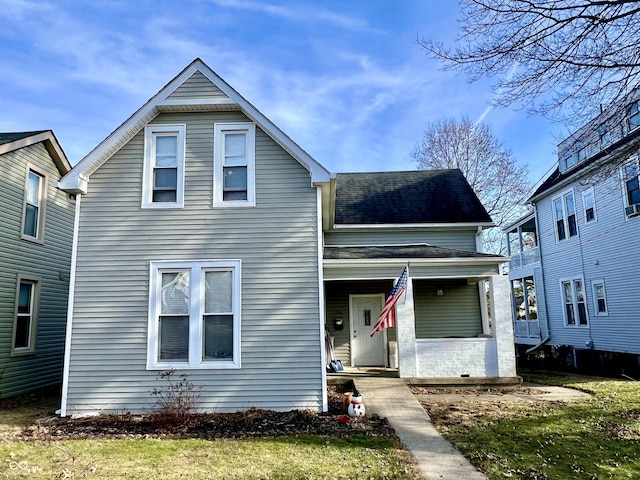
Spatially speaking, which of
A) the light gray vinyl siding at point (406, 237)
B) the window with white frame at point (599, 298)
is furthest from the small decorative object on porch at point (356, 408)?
the window with white frame at point (599, 298)

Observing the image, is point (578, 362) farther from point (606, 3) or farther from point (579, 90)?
point (606, 3)

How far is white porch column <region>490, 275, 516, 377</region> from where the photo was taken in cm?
1091

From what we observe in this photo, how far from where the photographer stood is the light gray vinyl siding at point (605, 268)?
14.2 m

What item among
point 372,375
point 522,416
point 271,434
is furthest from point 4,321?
point 522,416

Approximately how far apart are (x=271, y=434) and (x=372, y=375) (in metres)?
4.93

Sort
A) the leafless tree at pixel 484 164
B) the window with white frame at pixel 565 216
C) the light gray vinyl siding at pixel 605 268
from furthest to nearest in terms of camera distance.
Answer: the leafless tree at pixel 484 164 → the window with white frame at pixel 565 216 → the light gray vinyl siding at pixel 605 268

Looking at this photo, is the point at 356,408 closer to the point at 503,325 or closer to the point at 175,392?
the point at 175,392

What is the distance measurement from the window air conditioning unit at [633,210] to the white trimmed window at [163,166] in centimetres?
1356

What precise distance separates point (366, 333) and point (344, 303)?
1145 millimetres

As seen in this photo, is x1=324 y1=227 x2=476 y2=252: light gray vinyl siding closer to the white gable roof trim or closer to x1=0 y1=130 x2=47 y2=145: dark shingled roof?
the white gable roof trim

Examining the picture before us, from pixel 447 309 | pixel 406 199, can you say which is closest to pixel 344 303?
pixel 447 309

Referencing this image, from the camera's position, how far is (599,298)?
16.0 meters

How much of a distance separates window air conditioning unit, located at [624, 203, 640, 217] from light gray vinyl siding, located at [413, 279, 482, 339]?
536cm

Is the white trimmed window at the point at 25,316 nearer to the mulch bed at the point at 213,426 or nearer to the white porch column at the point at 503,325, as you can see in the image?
the mulch bed at the point at 213,426
